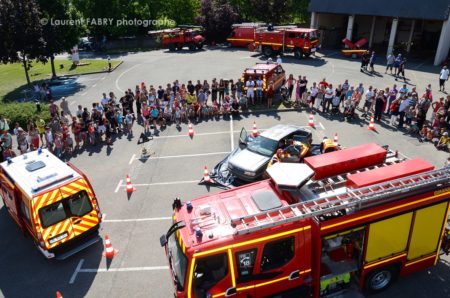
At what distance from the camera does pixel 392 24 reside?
30.7m

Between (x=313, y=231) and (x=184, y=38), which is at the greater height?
(x=184, y=38)

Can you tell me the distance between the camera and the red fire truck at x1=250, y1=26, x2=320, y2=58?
103 feet

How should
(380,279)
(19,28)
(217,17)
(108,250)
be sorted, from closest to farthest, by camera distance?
(380,279)
(108,250)
(19,28)
(217,17)

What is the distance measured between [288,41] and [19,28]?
21161 mm

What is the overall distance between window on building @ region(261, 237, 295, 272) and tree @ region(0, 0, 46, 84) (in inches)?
1075

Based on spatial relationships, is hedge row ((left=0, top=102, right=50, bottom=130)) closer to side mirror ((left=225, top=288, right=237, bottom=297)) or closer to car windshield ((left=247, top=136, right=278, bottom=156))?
car windshield ((left=247, top=136, right=278, bottom=156))

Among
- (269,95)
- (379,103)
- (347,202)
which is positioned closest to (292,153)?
(347,202)

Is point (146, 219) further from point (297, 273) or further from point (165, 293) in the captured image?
point (297, 273)

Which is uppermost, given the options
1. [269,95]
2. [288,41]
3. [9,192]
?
[288,41]

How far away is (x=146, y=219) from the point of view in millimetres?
12438

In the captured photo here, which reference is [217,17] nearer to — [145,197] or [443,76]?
[443,76]

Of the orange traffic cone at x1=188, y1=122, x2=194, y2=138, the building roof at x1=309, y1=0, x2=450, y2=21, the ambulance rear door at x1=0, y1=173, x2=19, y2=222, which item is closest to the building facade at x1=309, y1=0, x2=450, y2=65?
the building roof at x1=309, y1=0, x2=450, y2=21

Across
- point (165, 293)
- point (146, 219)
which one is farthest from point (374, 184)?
point (146, 219)

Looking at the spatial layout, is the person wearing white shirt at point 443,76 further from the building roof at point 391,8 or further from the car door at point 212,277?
the car door at point 212,277
